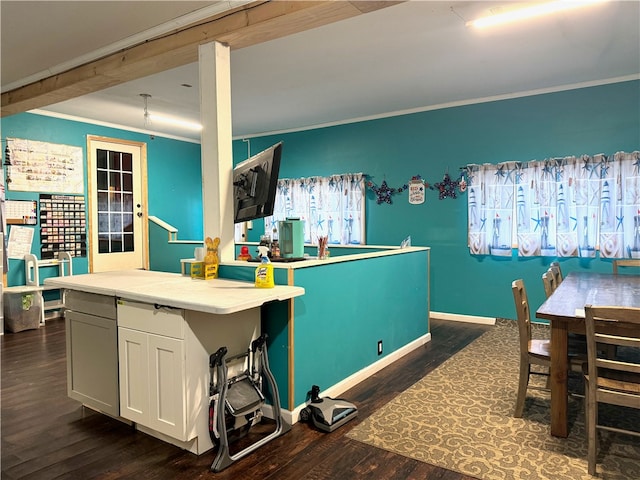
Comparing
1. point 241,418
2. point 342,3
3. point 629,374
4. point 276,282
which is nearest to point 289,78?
point 342,3

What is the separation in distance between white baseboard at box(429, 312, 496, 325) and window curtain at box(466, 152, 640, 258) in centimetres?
80

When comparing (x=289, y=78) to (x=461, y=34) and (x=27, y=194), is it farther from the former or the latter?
(x=27, y=194)

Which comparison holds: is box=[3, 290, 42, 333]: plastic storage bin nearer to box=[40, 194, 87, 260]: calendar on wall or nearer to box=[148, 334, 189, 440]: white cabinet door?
box=[40, 194, 87, 260]: calendar on wall

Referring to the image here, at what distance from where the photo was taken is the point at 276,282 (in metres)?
2.77

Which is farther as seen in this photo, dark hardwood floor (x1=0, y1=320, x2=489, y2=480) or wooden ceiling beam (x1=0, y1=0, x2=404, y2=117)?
wooden ceiling beam (x1=0, y1=0, x2=404, y2=117)

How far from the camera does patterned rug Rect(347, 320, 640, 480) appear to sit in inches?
87.2

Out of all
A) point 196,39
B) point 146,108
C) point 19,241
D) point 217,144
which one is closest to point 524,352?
point 217,144

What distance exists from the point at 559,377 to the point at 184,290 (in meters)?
2.16

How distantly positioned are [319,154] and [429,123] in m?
1.74

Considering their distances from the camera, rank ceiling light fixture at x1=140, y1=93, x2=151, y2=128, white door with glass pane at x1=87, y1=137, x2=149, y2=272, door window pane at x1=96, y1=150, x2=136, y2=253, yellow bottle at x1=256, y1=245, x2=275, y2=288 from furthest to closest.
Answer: door window pane at x1=96, y1=150, x2=136, y2=253
white door with glass pane at x1=87, y1=137, x2=149, y2=272
ceiling light fixture at x1=140, y1=93, x2=151, y2=128
yellow bottle at x1=256, y1=245, x2=275, y2=288

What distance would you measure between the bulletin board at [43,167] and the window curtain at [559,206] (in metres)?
5.11

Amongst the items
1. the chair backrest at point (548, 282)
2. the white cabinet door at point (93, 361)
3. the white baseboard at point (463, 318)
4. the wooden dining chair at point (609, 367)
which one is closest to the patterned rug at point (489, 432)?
the wooden dining chair at point (609, 367)

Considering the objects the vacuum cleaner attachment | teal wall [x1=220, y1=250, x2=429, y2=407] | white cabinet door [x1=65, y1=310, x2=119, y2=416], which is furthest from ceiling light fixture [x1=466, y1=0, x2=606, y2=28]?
white cabinet door [x1=65, y1=310, x2=119, y2=416]

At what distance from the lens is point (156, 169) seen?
273 inches
